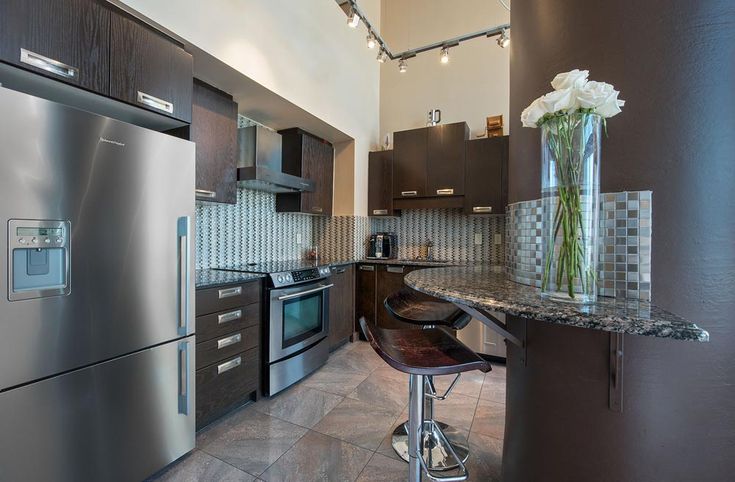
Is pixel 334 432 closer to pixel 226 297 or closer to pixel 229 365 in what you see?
pixel 229 365

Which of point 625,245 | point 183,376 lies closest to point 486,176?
point 625,245

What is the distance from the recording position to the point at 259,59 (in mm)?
2238

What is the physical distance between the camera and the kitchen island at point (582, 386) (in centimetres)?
82

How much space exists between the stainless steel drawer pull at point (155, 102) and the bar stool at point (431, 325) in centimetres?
155

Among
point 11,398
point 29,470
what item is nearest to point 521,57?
point 11,398

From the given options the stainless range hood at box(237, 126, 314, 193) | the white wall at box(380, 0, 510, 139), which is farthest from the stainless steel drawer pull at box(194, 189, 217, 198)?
the white wall at box(380, 0, 510, 139)

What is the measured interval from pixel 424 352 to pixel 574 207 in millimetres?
707

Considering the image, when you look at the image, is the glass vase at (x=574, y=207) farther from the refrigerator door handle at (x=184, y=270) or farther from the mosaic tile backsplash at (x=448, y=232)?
the mosaic tile backsplash at (x=448, y=232)

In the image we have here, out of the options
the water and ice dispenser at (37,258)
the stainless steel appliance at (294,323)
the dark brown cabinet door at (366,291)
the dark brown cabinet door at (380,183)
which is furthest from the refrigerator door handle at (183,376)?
the dark brown cabinet door at (380,183)

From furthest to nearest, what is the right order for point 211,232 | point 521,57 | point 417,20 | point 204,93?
1. point 417,20
2. point 211,232
3. point 204,93
4. point 521,57

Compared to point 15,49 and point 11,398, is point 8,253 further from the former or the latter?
point 15,49

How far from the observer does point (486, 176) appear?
3.29 meters

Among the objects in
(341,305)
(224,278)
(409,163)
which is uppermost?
(409,163)

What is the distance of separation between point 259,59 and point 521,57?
1.80 meters
